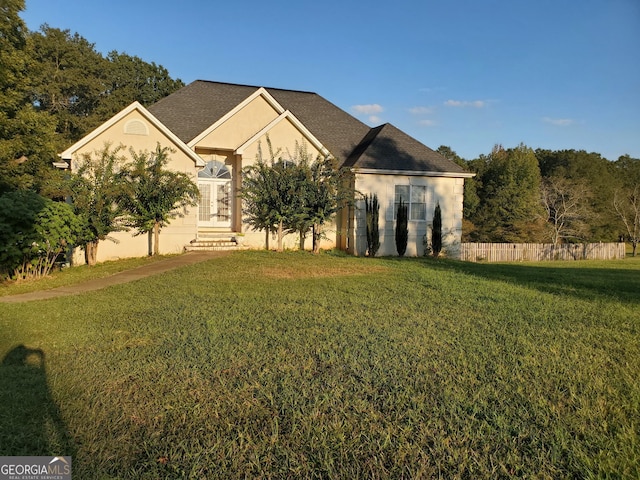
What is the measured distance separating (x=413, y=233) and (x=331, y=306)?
12647 millimetres

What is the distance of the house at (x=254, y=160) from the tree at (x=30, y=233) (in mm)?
4490

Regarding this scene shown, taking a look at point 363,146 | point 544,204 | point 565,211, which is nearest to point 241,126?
point 363,146

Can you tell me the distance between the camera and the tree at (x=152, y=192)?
15.0 meters

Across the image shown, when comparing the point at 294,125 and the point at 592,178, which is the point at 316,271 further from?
the point at 592,178

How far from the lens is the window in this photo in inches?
754

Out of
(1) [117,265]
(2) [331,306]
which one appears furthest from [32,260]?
(2) [331,306]

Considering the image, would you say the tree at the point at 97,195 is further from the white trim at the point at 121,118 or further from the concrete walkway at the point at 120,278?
the concrete walkway at the point at 120,278

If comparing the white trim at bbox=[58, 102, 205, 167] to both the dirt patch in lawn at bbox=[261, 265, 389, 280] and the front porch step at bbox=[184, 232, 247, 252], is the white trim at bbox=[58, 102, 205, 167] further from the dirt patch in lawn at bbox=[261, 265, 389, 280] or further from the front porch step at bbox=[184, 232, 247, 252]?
the dirt patch in lawn at bbox=[261, 265, 389, 280]

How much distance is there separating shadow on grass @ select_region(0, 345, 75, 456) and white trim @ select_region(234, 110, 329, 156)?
1370 centimetres

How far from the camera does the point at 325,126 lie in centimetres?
2216

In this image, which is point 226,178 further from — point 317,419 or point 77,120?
point 77,120

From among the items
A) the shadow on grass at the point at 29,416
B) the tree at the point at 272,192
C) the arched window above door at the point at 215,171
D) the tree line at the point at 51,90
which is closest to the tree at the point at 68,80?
the tree line at the point at 51,90

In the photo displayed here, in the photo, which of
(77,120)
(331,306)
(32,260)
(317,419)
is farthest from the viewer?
(77,120)

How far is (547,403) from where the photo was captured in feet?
12.1
